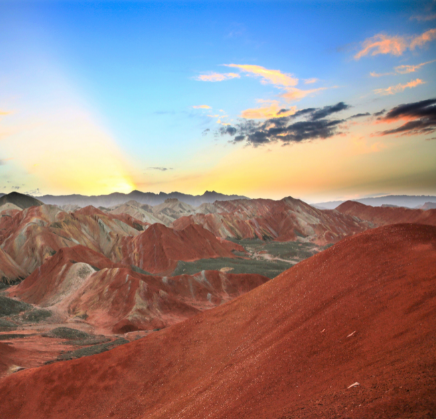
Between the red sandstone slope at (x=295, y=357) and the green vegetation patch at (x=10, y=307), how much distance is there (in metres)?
28.7

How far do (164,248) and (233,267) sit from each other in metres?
19.8

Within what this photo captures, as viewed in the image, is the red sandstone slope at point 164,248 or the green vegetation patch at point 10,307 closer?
the green vegetation patch at point 10,307

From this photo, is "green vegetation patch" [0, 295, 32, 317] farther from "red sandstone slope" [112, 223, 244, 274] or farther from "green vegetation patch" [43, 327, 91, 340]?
"red sandstone slope" [112, 223, 244, 274]

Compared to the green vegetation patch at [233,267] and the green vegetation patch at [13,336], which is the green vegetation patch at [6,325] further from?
the green vegetation patch at [233,267]

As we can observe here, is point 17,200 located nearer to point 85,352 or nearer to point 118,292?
point 118,292

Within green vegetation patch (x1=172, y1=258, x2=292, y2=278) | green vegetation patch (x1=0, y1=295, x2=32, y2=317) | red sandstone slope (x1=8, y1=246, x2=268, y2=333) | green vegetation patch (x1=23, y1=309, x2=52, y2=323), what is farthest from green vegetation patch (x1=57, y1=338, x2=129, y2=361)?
green vegetation patch (x1=172, y1=258, x2=292, y2=278)

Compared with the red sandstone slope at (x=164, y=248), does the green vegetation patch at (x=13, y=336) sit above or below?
below

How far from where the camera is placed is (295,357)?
14320mm

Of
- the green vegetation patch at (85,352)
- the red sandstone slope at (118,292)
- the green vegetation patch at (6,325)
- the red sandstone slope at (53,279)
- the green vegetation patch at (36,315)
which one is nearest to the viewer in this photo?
the green vegetation patch at (85,352)

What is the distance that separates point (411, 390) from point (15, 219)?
117 meters

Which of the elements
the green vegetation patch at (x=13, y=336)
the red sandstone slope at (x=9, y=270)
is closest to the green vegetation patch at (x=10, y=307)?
the green vegetation patch at (x=13, y=336)

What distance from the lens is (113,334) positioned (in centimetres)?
4109

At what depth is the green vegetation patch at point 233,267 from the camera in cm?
7519

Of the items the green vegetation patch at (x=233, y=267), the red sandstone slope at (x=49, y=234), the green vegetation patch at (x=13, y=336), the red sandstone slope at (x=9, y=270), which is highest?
the red sandstone slope at (x=49, y=234)
